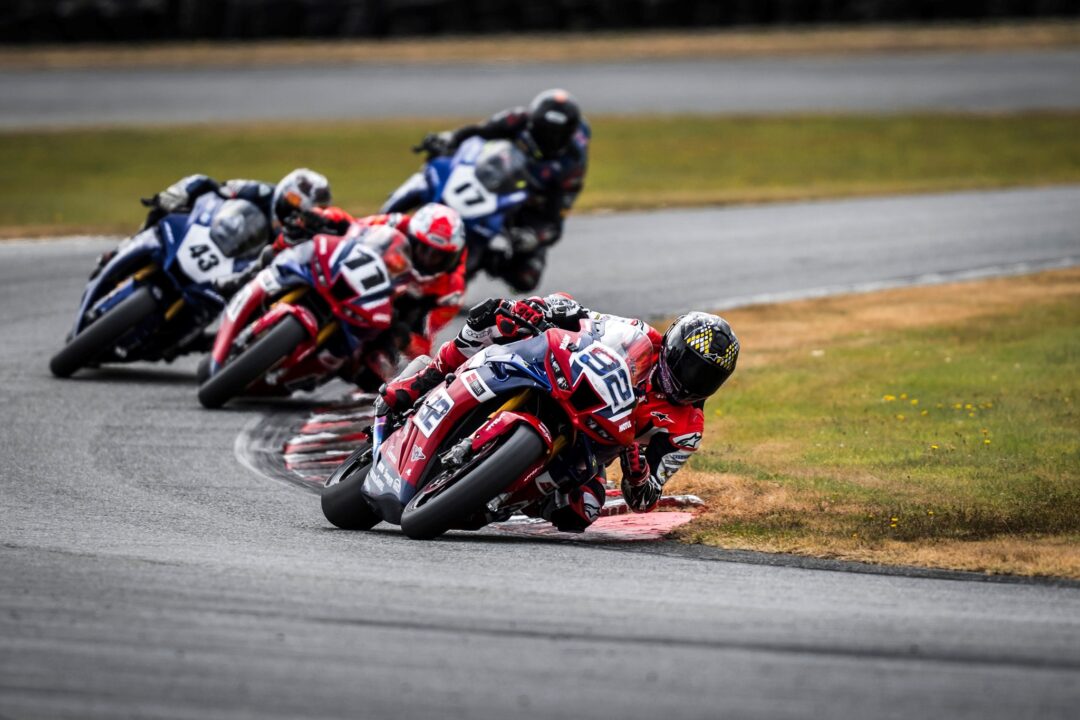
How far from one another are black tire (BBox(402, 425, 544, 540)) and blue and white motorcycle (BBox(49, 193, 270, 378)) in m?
5.10

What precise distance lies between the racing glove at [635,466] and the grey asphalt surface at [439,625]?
355 mm

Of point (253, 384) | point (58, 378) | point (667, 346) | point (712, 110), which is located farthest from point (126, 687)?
point (712, 110)

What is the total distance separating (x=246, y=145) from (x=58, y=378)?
14815mm

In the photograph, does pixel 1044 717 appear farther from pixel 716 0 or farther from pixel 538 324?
pixel 716 0

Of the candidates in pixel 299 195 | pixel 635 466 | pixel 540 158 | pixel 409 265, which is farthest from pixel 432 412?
pixel 540 158

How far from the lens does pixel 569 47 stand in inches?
1389

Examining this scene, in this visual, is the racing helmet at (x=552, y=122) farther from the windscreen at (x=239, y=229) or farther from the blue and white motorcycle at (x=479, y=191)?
the windscreen at (x=239, y=229)

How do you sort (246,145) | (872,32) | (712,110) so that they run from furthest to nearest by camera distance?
1. (872,32)
2. (712,110)
3. (246,145)

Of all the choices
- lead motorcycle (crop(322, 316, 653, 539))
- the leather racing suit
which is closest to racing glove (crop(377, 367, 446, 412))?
lead motorcycle (crop(322, 316, 653, 539))

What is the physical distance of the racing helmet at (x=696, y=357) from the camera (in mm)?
8125

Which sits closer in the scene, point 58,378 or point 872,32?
point 58,378

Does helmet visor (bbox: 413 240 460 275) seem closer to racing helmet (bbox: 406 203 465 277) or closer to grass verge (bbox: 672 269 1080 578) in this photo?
racing helmet (bbox: 406 203 465 277)

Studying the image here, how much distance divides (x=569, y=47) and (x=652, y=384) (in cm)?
2777

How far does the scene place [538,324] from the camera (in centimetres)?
829
